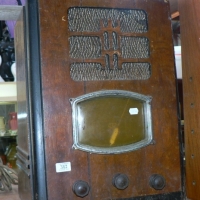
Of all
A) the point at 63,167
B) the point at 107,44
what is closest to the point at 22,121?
the point at 63,167

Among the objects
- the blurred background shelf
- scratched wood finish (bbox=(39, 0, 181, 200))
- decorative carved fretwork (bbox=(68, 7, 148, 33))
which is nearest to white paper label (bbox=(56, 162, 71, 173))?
scratched wood finish (bbox=(39, 0, 181, 200))

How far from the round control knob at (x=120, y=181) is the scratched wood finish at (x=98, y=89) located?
0.04 ft

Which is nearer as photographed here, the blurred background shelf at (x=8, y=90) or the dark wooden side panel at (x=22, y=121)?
the dark wooden side panel at (x=22, y=121)

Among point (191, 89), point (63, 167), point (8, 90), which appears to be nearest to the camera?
point (63, 167)

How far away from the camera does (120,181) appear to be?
1.10 meters

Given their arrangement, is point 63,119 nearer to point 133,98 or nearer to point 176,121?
point 133,98

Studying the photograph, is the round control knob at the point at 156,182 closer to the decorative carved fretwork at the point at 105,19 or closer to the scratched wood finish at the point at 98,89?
the scratched wood finish at the point at 98,89

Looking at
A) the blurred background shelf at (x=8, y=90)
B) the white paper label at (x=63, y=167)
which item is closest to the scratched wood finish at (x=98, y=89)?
the white paper label at (x=63, y=167)

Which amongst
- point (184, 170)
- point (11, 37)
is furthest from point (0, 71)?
point (184, 170)

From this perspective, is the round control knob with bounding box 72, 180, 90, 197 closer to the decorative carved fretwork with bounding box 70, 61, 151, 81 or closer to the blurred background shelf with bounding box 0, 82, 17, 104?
the decorative carved fretwork with bounding box 70, 61, 151, 81

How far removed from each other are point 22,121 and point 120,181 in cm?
33

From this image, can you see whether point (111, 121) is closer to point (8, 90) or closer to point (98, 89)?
point (98, 89)

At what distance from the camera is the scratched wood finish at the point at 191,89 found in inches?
45.8

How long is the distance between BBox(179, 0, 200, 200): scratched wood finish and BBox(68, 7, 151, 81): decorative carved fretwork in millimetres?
118
